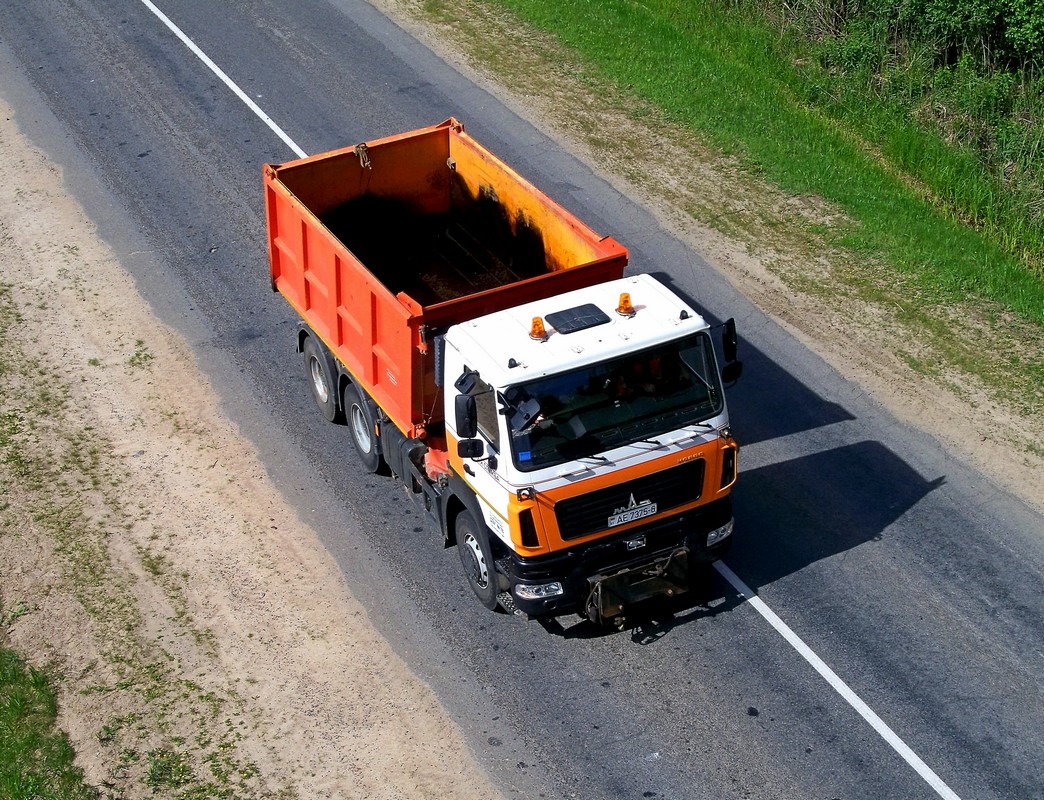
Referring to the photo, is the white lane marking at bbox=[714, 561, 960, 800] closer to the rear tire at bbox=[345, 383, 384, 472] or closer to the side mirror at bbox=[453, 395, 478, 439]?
the side mirror at bbox=[453, 395, 478, 439]

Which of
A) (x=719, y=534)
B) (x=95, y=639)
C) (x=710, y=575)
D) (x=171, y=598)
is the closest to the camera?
(x=719, y=534)

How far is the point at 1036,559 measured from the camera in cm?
1223

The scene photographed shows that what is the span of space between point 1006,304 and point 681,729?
8255mm

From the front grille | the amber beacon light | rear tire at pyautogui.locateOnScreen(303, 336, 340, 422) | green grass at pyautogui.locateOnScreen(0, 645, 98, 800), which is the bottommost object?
green grass at pyautogui.locateOnScreen(0, 645, 98, 800)

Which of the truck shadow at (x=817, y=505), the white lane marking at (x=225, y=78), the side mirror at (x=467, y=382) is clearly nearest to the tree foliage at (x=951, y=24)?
the white lane marking at (x=225, y=78)

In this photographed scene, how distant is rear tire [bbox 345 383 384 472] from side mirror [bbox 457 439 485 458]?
2.41 meters

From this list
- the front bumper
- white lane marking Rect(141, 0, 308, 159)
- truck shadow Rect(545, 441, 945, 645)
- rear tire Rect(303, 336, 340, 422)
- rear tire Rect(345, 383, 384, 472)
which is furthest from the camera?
white lane marking Rect(141, 0, 308, 159)

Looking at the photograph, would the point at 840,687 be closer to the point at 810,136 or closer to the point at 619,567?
the point at 619,567

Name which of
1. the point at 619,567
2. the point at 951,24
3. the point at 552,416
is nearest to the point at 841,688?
the point at 619,567

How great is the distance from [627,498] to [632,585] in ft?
2.86

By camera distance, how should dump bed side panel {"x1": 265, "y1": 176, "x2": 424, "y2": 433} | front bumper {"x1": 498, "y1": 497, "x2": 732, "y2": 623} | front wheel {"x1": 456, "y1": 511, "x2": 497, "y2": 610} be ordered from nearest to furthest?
front bumper {"x1": 498, "y1": 497, "x2": 732, "y2": 623}
front wheel {"x1": 456, "y1": 511, "x2": 497, "y2": 610}
dump bed side panel {"x1": 265, "y1": 176, "x2": 424, "y2": 433}

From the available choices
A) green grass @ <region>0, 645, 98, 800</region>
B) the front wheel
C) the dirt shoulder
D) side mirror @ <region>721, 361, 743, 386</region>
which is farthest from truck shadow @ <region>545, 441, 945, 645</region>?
green grass @ <region>0, 645, 98, 800</region>

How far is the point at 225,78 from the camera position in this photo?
2072 centimetres

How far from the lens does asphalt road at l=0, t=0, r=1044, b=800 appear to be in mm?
10180
